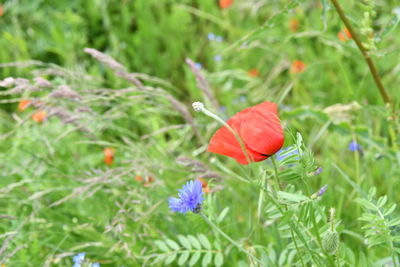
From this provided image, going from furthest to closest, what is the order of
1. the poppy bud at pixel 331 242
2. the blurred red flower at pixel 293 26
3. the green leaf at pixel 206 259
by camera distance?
the blurred red flower at pixel 293 26 < the green leaf at pixel 206 259 < the poppy bud at pixel 331 242

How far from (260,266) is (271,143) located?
10.5 inches

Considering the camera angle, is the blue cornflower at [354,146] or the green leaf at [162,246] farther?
the blue cornflower at [354,146]

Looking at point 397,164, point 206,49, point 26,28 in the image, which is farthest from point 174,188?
point 26,28

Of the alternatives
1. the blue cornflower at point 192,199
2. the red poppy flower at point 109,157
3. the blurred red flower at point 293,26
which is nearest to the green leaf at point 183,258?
the blue cornflower at point 192,199

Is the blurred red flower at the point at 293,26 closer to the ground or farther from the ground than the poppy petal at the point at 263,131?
closer to the ground

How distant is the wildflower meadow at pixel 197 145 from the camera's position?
96 cm

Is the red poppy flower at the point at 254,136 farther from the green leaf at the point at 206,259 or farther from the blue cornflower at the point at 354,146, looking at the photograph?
the blue cornflower at the point at 354,146

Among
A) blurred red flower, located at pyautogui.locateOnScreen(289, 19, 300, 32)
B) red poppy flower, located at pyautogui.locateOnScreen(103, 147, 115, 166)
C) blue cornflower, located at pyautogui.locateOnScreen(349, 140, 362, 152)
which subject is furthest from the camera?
blurred red flower, located at pyautogui.locateOnScreen(289, 19, 300, 32)

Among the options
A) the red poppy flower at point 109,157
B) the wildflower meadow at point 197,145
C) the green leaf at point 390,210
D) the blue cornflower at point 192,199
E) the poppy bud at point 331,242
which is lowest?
the red poppy flower at point 109,157

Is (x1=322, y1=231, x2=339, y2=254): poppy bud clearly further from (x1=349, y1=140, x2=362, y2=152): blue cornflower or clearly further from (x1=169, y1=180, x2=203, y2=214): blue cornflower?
(x1=349, y1=140, x2=362, y2=152): blue cornflower

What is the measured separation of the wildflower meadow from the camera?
960mm

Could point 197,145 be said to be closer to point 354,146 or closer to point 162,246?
point 354,146

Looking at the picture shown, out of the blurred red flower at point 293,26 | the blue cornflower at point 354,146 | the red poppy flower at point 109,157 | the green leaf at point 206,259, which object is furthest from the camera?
the blurred red flower at point 293,26

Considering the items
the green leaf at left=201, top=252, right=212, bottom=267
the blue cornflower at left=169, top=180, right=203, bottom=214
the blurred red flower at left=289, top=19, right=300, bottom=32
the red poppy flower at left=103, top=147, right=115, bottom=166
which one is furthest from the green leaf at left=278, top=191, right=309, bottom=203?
the blurred red flower at left=289, top=19, right=300, bottom=32
